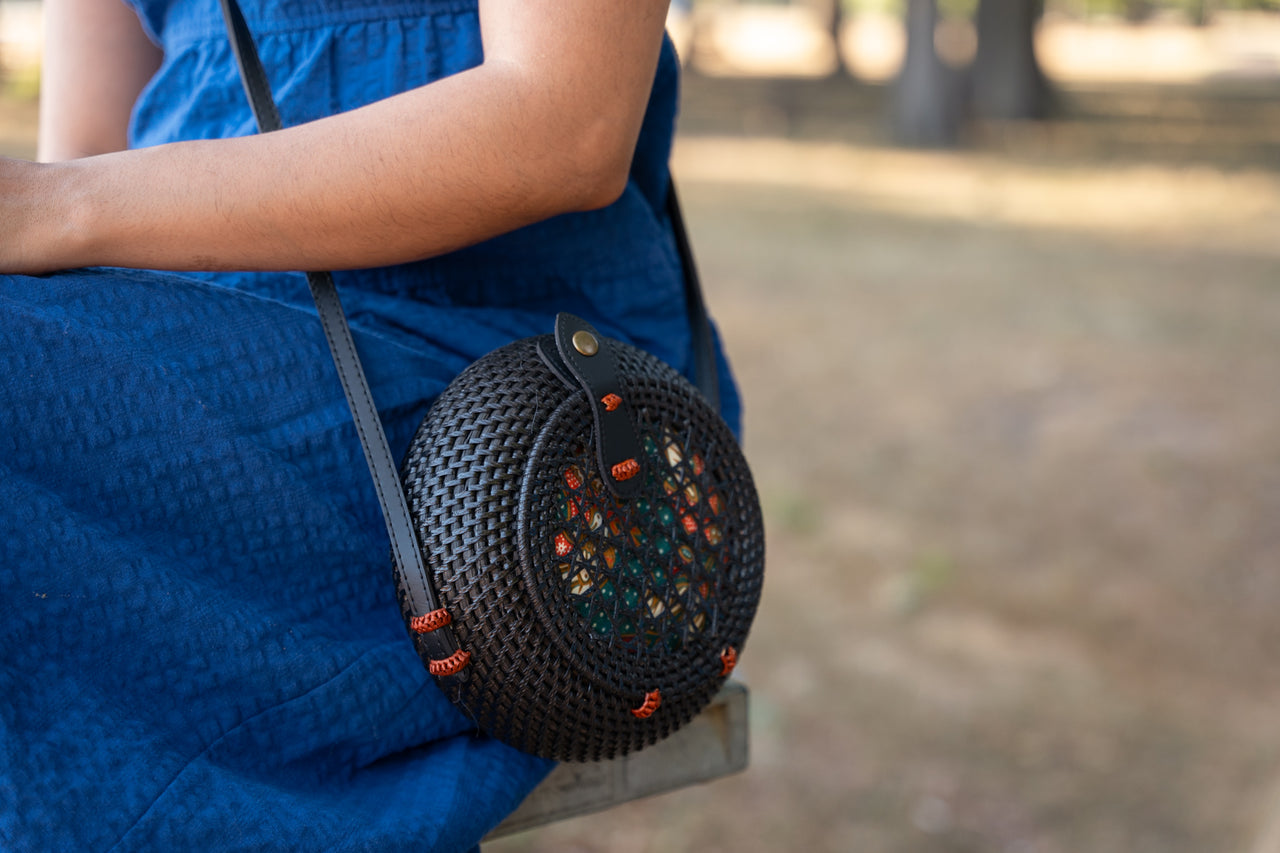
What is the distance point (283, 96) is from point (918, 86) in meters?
11.6

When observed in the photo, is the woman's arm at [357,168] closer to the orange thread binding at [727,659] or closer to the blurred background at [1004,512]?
the orange thread binding at [727,659]

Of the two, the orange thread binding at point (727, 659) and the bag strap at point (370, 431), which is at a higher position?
the bag strap at point (370, 431)

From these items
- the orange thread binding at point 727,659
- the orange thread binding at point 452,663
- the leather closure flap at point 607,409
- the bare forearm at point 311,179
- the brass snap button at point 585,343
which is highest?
the bare forearm at point 311,179

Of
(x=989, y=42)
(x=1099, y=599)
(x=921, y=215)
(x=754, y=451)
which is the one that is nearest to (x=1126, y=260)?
(x=921, y=215)

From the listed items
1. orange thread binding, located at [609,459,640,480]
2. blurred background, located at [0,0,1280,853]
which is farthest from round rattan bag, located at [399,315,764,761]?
blurred background, located at [0,0,1280,853]

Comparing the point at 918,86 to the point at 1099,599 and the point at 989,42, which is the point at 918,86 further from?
the point at 1099,599

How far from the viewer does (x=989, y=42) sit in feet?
42.6

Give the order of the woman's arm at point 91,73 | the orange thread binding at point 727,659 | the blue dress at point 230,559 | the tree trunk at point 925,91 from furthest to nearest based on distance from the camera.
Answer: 1. the tree trunk at point 925,91
2. the woman's arm at point 91,73
3. the orange thread binding at point 727,659
4. the blue dress at point 230,559

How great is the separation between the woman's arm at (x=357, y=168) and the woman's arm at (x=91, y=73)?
19.0 inches

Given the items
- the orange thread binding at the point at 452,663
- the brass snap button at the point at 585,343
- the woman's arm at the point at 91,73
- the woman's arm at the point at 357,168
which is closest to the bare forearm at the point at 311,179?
the woman's arm at the point at 357,168

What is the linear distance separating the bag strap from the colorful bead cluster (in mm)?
96

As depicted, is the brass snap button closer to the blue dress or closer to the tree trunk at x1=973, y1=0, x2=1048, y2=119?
the blue dress

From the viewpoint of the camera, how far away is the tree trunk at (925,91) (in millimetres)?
11703

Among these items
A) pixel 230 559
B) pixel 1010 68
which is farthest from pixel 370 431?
pixel 1010 68
